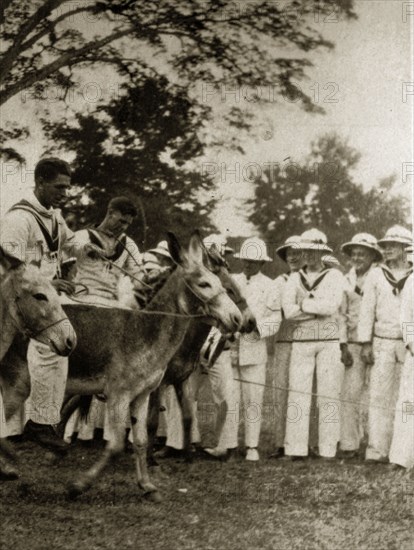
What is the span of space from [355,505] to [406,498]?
Result: 1.32 feet

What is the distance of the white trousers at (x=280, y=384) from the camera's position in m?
5.11

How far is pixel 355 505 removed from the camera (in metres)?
4.41

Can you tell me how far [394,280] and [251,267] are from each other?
1157 millimetres

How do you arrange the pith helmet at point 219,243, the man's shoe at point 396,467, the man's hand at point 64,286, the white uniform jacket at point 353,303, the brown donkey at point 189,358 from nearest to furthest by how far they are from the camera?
the man's hand at point 64,286, the pith helmet at point 219,243, the brown donkey at point 189,358, the man's shoe at point 396,467, the white uniform jacket at point 353,303

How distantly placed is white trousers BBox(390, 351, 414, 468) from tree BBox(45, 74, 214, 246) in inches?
75.6

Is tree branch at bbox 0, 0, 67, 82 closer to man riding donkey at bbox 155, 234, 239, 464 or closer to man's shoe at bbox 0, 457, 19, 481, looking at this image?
man riding donkey at bbox 155, 234, 239, 464

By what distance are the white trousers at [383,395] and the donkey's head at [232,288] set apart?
112 cm

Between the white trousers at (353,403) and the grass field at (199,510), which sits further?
the white trousers at (353,403)

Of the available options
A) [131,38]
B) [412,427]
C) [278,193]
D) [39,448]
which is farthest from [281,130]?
[39,448]

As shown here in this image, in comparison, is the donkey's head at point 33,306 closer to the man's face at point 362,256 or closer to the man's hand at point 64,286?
the man's hand at point 64,286

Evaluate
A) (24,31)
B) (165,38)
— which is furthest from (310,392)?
(24,31)

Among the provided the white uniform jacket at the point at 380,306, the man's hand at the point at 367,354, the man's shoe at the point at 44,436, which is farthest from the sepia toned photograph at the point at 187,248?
the man's hand at the point at 367,354

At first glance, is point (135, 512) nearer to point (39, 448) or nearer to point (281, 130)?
point (39, 448)

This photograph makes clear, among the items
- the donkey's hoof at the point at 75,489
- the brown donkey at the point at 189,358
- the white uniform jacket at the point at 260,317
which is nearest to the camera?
the donkey's hoof at the point at 75,489
